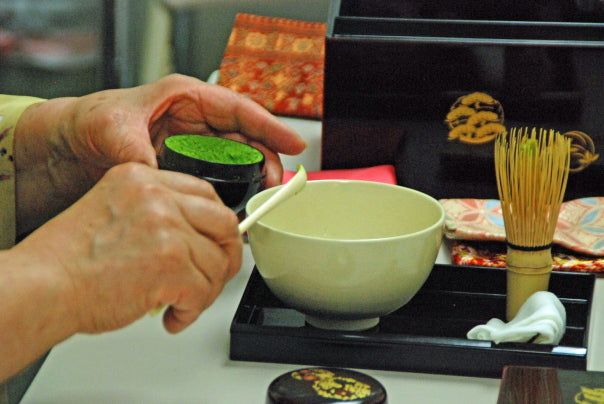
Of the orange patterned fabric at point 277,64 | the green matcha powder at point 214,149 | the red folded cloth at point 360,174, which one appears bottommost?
the red folded cloth at point 360,174

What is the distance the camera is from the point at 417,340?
687mm

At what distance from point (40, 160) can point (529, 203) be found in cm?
64

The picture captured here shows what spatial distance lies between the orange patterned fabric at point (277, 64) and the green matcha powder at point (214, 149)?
776mm

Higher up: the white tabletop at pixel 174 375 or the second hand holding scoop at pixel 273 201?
the second hand holding scoop at pixel 273 201

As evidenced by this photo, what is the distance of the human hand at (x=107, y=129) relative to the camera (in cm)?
96

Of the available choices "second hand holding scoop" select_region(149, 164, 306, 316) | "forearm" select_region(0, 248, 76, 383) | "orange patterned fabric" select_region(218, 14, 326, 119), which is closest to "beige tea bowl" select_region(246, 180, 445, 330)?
"second hand holding scoop" select_region(149, 164, 306, 316)

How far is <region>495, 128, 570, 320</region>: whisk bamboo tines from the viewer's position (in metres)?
0.73

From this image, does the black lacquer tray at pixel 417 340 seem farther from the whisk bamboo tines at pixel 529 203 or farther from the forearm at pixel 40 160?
the forearm at pixel 40 160

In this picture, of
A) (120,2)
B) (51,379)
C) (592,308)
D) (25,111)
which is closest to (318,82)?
(120,2)

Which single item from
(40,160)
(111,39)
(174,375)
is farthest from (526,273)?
(111,39)

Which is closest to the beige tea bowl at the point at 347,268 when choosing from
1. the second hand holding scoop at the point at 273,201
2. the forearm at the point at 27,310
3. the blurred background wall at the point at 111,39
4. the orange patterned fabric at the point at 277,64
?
the second hand holding scoop at the point at 273,201

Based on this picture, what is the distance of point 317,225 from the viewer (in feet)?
2.86

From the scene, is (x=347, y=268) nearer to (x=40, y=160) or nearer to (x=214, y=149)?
(x=214, y=149)

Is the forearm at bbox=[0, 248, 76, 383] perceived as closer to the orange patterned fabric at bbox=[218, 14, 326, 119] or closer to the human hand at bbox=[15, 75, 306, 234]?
the human hand at bbox=[15, 75, 306, 234]
